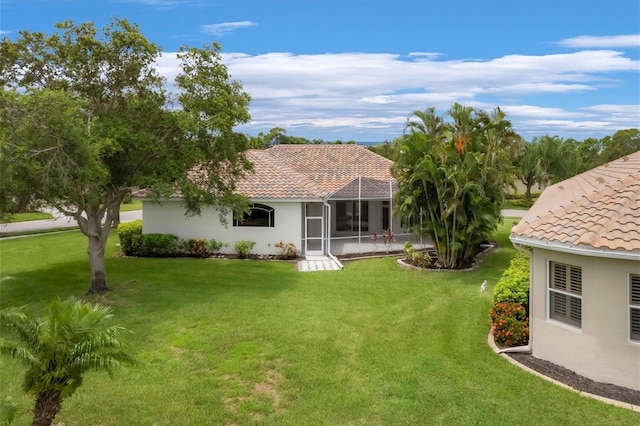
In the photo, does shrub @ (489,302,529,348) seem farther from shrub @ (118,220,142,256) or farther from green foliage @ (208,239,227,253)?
shrub @ (118,220,142,256)

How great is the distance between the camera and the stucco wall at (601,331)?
9555 millimetres

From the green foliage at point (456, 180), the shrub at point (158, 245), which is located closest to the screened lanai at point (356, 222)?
the green foliage at point (456, 180)

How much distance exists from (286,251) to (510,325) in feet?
44.8

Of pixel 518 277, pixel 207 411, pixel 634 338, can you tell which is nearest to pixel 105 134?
pixel 207 411

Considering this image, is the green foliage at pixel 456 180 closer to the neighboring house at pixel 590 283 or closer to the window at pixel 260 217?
the window at pixel 260 217

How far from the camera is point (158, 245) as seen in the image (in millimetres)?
24641

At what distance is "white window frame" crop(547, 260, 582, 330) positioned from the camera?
10.3 metres

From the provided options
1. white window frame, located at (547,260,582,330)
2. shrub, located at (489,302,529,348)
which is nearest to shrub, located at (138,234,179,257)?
shrub, located at (489,302,529,348)

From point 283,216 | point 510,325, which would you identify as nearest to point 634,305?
point 510,325

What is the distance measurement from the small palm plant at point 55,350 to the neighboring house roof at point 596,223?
8316 millimetres

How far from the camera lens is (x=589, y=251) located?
377 inches

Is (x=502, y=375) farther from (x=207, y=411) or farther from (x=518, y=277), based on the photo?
(x=207, y=411)

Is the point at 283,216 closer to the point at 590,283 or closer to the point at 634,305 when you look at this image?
the point at 590,283

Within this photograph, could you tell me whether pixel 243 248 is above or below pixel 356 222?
below
